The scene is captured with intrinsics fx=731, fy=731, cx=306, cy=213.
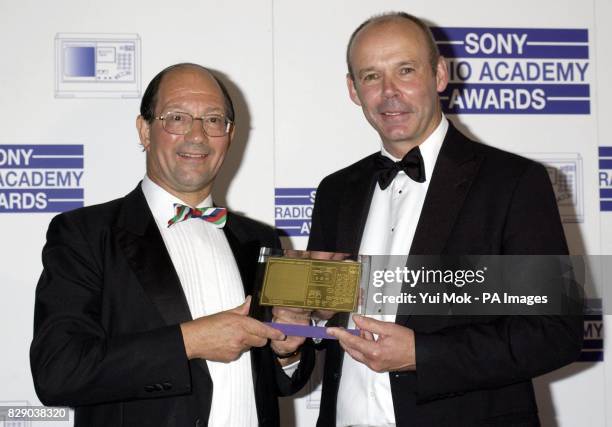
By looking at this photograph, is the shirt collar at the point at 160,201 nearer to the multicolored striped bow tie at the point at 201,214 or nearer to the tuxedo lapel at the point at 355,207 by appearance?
the multicolored striped bow tie at the point at 201,214

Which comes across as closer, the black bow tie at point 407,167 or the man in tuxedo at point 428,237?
the man in tuxedo at point 428,237

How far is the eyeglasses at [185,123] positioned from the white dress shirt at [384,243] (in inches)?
30.2

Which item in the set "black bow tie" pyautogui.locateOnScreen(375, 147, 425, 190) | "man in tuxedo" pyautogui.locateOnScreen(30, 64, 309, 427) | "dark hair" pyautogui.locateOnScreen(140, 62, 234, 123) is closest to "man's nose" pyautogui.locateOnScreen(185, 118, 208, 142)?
"man in tuxedo" pyautogui.locateOnScreen(30, 64, 309, 427)

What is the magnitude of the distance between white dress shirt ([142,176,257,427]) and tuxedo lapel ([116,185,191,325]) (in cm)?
7

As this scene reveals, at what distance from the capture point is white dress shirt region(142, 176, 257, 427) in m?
2.88

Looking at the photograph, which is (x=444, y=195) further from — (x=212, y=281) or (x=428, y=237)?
(x=212, y=281)

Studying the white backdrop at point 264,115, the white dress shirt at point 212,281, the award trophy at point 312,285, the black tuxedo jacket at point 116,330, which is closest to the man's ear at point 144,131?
the white dress shirt at point 212,281

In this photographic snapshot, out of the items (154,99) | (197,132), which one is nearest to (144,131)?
(154,99)

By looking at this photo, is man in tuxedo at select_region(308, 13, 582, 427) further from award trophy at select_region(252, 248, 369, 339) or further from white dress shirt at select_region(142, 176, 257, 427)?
white dress shirt at select_region(142, 176, 257, 427)

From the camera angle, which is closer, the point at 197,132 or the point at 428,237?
the point at 428,237

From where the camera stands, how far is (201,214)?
3104mm

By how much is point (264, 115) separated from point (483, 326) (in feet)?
7.62

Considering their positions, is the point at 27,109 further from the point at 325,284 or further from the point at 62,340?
the point at 325,284

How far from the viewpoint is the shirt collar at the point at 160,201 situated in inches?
122
